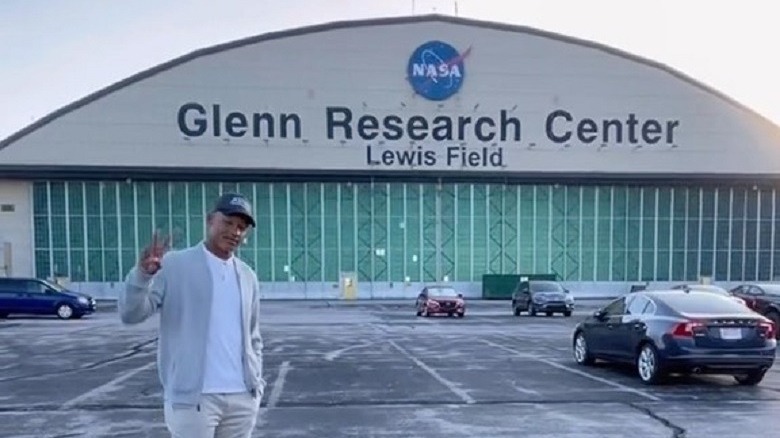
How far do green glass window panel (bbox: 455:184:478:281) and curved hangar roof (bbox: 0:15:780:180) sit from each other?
1.45 meters

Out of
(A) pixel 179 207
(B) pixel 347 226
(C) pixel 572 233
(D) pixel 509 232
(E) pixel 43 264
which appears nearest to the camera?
(E) pixel 43 264

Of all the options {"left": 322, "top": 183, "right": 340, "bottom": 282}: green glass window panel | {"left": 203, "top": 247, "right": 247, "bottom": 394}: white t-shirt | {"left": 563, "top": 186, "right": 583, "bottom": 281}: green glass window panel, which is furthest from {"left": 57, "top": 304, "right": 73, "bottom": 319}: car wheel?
{"left": 563, "top": 186, "right": 583, "bottom": 281}: green glass window panel

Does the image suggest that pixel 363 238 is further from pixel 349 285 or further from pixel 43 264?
pixel 43 264

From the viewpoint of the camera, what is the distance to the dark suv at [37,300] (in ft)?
92.5

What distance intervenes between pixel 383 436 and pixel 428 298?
22.3m

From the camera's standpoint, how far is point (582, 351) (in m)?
14.0

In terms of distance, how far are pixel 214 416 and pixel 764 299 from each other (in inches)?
821

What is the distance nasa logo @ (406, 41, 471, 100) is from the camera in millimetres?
43719

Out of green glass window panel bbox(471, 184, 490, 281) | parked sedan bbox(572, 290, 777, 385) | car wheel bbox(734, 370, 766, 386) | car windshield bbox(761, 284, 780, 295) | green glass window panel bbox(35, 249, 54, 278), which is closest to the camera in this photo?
parked sedan bbox(572, 290, 777, 385)

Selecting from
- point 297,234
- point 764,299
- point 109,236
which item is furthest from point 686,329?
point 109,236

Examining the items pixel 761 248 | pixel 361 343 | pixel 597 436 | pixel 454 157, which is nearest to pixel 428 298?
pixel 361 343

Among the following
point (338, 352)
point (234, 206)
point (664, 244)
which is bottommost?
point (664, 244)

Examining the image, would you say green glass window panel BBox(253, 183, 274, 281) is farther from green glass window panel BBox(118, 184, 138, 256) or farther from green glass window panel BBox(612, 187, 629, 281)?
green glass window panel BBox(612, 187, 629, 281)

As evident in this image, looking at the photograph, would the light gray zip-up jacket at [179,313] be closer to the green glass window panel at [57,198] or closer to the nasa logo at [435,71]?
the nasa logo at [435,71]
